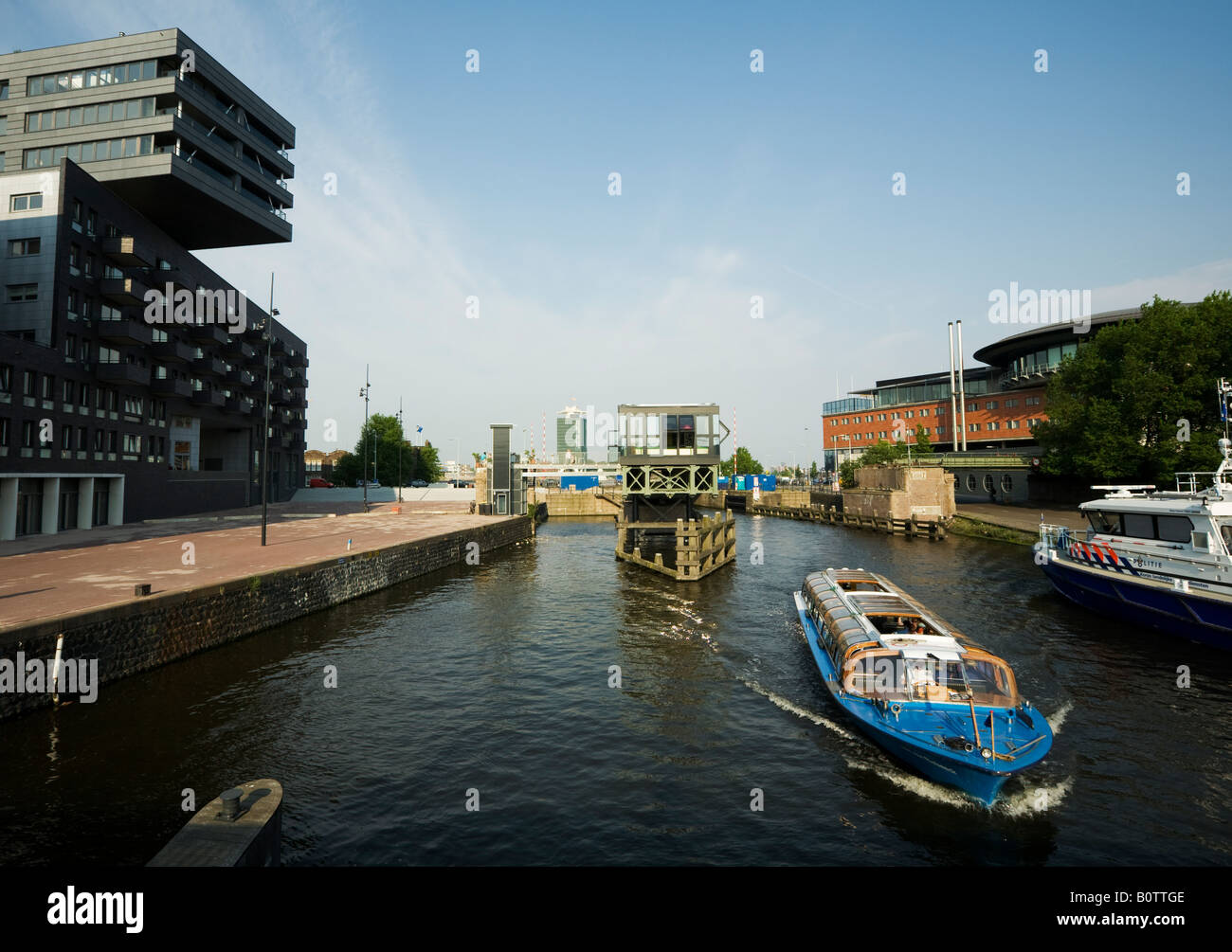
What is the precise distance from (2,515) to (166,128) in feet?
113

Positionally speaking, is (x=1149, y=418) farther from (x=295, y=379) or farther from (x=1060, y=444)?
(x=295, y=379)

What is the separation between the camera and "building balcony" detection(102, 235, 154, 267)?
1748 inches

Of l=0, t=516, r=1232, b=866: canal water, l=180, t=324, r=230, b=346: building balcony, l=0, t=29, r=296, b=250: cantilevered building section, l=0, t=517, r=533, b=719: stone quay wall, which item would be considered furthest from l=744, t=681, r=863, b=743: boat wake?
l=0, t=29, r=296, b=250: cantilevered building section

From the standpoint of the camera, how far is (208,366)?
57094 millimetres

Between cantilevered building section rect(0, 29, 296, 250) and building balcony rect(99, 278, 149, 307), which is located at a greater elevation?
cantilevered building section rect(0, 29, 296, 250)

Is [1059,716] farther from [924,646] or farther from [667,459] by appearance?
[667,459]

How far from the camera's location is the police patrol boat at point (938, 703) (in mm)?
11977

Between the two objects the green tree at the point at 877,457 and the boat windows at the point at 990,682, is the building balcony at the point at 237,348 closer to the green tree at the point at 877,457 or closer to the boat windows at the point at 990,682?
the boat windows at the point at 990,682

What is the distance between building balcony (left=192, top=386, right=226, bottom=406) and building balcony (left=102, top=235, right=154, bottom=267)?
40.2 feet

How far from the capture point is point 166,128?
50.8m

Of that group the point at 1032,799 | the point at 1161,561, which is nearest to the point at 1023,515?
the point at 1161,561

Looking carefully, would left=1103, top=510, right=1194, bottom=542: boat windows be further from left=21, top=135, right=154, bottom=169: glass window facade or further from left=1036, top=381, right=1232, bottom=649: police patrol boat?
left=21, top=135, right=154, bottom=169: glass window facade

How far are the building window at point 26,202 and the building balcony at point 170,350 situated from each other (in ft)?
37.9
